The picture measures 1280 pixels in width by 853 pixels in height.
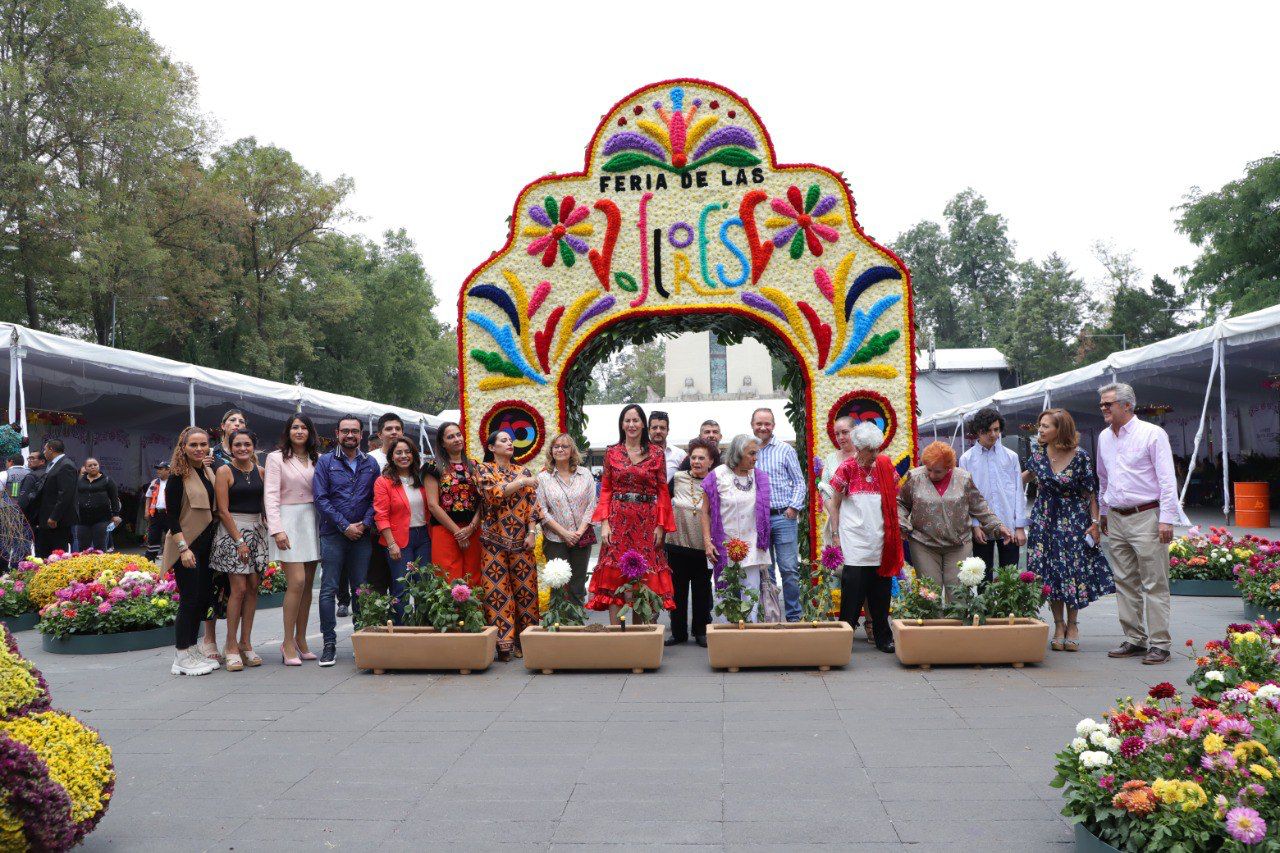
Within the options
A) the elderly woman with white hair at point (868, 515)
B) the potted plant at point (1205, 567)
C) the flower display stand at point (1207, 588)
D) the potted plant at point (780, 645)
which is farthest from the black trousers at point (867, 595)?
the flower display stand at point (1207, 588)

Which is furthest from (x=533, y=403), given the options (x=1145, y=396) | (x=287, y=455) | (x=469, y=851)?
(x=1145, y=396)

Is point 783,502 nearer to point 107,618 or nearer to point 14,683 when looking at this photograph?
point 14,683

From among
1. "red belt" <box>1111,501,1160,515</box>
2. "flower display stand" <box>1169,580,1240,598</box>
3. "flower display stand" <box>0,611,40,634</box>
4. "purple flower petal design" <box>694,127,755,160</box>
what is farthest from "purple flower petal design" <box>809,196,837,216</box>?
"flower display stand" <box>0,611,40,634</box>

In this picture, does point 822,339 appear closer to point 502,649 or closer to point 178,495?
point 502,649

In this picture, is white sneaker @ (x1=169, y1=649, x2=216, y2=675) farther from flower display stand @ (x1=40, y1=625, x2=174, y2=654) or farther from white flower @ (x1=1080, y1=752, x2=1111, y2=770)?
white flower @ (x1=1080, y1=752, x2=1111, y2=770)

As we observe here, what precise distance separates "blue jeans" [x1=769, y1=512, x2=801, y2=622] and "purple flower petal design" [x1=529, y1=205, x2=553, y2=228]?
322 cm

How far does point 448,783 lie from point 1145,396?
66.9 ft

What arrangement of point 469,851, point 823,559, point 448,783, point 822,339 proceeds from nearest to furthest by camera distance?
point 469,851 < point 448,783 < point 823,559 < point 822,339

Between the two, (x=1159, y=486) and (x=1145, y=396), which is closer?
(x=1159, y=486)

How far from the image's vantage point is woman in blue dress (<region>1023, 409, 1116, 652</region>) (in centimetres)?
595

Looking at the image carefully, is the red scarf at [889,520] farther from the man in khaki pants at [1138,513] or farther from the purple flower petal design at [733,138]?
the purple flower petal design at [733,138]

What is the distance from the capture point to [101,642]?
266 inches

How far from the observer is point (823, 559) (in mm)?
5879

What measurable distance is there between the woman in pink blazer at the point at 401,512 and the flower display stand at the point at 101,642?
2012mm
